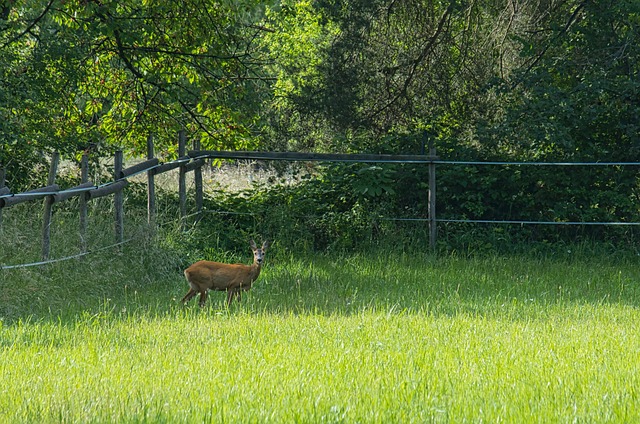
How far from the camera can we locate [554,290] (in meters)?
12.0

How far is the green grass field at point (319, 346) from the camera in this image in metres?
5.79

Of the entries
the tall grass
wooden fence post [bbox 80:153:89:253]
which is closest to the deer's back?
the tall grass

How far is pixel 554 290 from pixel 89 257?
19.4 ft

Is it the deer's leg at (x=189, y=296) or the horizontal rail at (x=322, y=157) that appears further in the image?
the horizontal rail at (x=322, y=157)

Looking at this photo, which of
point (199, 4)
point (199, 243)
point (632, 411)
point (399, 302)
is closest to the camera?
point (632, 411)

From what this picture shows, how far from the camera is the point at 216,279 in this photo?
429 inches

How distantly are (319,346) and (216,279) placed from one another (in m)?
3.22

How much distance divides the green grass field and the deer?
0.67 feet

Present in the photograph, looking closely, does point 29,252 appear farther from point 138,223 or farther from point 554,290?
point 554,290

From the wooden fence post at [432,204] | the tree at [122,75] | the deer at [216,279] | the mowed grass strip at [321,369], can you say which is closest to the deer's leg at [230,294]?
the deer at [216,279]

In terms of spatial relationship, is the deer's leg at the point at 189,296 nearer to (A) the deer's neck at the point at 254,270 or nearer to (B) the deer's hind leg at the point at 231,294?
(B) the deer's hind leg at the point at 231,294

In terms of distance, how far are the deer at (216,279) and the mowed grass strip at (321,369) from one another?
1032 mm

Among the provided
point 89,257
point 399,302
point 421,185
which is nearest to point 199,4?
point 421,185

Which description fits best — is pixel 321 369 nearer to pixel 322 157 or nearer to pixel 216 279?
pixel 216 279
